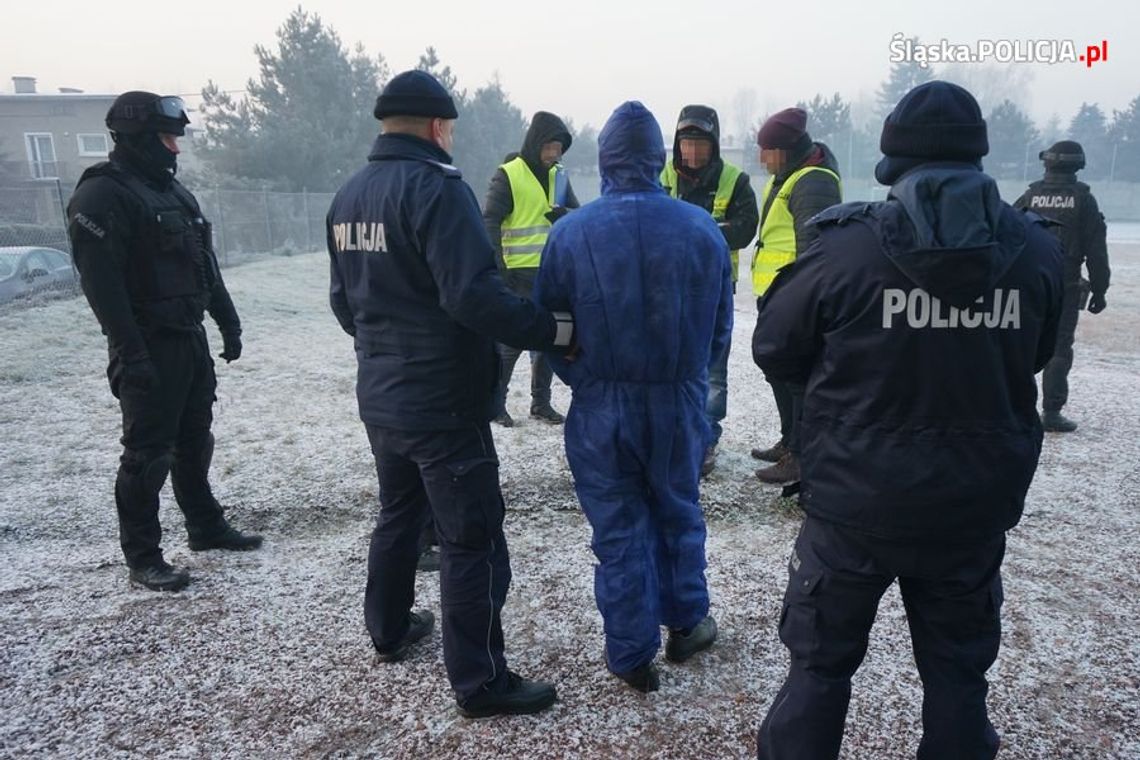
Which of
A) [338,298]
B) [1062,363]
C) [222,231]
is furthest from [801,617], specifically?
[222,231]

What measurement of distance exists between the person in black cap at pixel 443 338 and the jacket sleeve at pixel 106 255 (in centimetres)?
127

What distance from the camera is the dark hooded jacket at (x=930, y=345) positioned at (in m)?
1.78

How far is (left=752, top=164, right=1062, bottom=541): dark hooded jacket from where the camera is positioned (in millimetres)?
1781

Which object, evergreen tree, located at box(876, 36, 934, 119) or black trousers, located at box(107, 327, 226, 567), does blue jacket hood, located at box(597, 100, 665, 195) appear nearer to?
black trousers, located at box(107, 327, 226, 567)

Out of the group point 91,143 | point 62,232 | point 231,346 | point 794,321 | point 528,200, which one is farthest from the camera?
point 91,143

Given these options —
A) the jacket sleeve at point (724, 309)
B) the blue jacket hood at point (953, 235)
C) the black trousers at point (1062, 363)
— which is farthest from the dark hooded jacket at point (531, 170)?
the black trousers at point (1062, 363)

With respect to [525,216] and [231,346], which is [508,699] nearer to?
[231,346]

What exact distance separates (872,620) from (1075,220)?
16.7ft

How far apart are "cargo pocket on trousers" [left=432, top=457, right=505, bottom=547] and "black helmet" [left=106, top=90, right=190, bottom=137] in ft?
7.53

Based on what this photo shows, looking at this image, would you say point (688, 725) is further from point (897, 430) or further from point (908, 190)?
point (908, 190)

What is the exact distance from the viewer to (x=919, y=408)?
1.87 metres

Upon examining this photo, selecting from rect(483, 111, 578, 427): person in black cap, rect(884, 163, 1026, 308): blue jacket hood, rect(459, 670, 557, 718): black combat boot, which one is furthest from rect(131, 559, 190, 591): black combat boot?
rect(884, 163, 1026, 308): blue jacket hood

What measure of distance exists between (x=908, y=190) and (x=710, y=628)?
6.46 feet

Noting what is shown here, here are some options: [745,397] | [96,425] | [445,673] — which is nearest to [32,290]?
[96,425]
